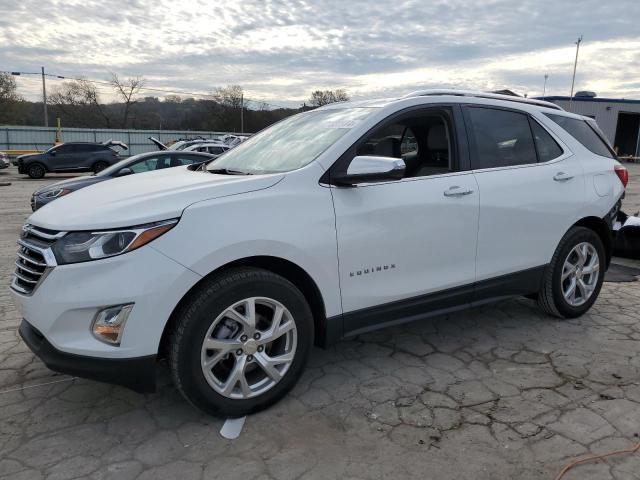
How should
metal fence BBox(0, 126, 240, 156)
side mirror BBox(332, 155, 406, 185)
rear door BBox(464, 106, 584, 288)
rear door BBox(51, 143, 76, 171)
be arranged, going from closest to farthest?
side mirror BBox(332, 155, 406, 185), rear door BBox(464, 106, 584, 288), rear door BBox(51, 143, 76, 171), metal fence BBox(0, 126, 240, 156)

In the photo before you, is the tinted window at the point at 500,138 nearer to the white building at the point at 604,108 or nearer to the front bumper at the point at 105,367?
the front bumper at the point at 105,367

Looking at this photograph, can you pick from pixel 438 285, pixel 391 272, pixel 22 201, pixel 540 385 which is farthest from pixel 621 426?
pixel 22 201

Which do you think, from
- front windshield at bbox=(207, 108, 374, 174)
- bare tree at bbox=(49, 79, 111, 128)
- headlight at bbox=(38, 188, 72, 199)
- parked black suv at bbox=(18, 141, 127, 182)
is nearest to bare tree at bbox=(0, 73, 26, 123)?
bare tree at bbox=(49, 79, 111, 128)

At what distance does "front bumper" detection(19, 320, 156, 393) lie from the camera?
2.54 m

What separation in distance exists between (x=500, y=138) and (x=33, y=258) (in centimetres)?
323

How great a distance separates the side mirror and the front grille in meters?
1.54

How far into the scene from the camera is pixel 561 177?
13.6 ft

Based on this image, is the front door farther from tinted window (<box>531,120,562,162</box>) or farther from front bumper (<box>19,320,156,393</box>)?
front bumper (<box>19,320,156,393</box>)

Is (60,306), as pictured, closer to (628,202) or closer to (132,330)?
(132,330)

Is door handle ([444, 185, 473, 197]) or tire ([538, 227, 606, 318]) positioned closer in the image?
door handle ([444, 185, 473, 197])

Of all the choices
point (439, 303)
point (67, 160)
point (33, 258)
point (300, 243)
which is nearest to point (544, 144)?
point (439, 303)

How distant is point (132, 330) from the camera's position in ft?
8.23

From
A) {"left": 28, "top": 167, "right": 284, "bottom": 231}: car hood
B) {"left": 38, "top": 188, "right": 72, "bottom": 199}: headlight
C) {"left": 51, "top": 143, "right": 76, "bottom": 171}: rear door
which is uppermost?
{"left": 28, "top": 167, "right": 284, "bottom": 231}: car hood

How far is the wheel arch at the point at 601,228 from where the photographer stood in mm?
4465
